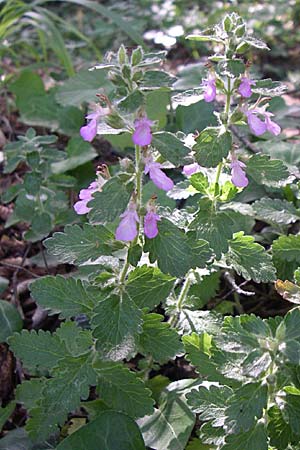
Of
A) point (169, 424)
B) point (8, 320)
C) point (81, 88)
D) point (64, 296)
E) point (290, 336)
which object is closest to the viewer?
point (290, 336)

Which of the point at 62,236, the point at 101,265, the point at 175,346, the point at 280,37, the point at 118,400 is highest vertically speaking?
the point at 62,236

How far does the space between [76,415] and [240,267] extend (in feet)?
2.39

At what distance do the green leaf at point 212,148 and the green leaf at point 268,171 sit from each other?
0.13m

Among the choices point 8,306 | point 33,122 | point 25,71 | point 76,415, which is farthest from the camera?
point 25,71

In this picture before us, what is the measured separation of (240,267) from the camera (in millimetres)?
1569

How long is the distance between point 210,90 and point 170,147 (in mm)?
226

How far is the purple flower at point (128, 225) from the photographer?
134cm

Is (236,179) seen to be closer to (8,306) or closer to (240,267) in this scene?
(240,267)

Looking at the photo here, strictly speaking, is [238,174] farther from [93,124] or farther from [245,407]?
[245,407]

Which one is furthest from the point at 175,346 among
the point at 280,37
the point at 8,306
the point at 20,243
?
the point at 280,37

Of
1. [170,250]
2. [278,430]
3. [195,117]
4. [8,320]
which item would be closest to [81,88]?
[195,117]

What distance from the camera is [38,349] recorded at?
1632mm

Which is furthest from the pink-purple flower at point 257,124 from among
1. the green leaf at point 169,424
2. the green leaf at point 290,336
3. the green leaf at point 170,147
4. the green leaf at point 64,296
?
the green leaf at point 169,424

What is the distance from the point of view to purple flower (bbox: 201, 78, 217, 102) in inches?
58.5
